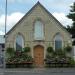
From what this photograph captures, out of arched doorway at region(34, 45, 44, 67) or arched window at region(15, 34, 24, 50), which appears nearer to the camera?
arched doorway at region(34, 45, 44, 67)

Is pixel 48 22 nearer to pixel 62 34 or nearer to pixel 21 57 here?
pixel 62 34

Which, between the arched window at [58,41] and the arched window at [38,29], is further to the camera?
the arched window at [38,29]

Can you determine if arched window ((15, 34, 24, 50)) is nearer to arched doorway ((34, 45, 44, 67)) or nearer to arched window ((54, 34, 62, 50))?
arched doorway ((34, 45, 44, 67))

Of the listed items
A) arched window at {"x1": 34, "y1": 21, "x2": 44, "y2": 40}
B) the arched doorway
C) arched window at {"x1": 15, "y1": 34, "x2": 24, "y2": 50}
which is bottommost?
the arched doorway

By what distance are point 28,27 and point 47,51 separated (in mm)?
3860

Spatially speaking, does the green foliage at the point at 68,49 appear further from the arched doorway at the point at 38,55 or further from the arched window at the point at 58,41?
the arched doorway at the point at 38,55

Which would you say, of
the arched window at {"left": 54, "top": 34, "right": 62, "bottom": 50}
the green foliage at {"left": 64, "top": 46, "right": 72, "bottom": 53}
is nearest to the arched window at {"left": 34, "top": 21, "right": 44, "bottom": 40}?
the arched window at {"left": 54, "top": 34, "right": 62, "bottom": 50}

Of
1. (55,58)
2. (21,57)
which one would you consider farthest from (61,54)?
(21,57)

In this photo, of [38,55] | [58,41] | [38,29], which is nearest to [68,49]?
[58,41]

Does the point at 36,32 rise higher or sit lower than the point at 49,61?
higher

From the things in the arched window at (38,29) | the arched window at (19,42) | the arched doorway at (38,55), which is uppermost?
the arched window at (38,29)

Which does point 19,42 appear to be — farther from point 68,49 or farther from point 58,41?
point 68,49

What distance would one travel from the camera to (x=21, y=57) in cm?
5366

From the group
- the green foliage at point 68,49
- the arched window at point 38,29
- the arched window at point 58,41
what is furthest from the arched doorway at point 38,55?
the green foliage at point 68,49
